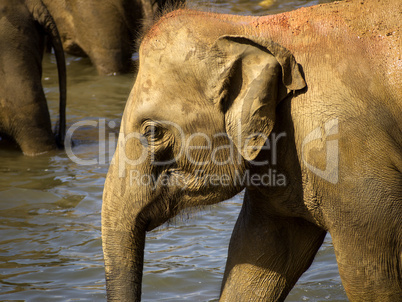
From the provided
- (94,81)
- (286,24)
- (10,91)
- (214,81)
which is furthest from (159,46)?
(94,81)

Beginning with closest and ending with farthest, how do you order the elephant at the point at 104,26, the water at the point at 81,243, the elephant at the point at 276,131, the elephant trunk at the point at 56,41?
the elephant at the point at 276,131 → the water at the point at 81,243 → the elephant trunk at the point at 56,41 → the elephant at the point at 104,26

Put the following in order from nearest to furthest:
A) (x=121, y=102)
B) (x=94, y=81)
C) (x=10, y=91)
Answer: (x=10, y=91) < (x=121, y=102) < (x=94, y=81)

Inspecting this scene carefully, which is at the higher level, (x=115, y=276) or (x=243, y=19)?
(x=243, y=19)

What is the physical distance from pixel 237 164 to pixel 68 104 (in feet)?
17.5

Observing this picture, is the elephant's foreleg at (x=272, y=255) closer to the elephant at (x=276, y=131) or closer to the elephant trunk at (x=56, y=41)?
the elephant at (x=276, y=131)

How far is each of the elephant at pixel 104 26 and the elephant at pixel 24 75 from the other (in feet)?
7.60

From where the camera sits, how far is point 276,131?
2545mm

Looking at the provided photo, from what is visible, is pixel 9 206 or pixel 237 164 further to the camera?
pixel 9 206

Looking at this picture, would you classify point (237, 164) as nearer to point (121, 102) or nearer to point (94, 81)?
point (121, 102)

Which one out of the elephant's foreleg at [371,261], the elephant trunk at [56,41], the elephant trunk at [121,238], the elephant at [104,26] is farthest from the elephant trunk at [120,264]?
the elephant at [104,26]

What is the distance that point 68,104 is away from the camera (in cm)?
771

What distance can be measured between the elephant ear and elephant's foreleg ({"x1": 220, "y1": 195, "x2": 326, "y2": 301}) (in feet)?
1.84

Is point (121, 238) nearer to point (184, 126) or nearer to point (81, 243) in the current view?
point (184, 126)

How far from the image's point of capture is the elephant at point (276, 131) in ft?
7.87
